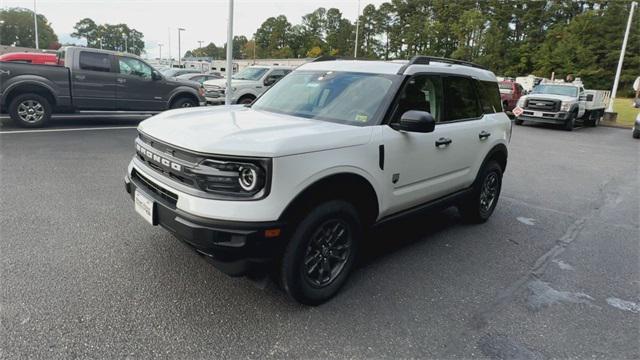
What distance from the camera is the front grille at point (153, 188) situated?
280 cm

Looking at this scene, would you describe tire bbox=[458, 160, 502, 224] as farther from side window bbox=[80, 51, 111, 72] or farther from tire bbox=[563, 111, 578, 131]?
tire bbox=[563, 111, 578, 131]

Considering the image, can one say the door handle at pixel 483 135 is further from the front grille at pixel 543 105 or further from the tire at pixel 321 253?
the front grille at pixel 543 105

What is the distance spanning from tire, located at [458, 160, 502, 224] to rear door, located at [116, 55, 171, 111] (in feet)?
29.8

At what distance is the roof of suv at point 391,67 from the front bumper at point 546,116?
1447cm

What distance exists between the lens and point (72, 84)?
9.60m

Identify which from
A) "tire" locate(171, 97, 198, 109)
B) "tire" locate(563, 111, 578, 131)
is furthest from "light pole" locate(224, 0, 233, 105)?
"tire" locate(563, 111, 578, 131)

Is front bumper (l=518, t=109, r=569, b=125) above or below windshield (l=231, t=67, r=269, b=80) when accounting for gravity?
below

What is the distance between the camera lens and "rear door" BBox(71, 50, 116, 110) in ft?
31.9

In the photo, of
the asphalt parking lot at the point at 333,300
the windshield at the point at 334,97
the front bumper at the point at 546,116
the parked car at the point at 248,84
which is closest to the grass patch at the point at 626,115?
the front bumper at the point at 546,116

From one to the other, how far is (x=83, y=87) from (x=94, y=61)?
73 centimetres

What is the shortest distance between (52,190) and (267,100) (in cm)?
315

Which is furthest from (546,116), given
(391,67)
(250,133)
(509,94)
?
(250,133)

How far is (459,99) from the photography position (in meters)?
4.38

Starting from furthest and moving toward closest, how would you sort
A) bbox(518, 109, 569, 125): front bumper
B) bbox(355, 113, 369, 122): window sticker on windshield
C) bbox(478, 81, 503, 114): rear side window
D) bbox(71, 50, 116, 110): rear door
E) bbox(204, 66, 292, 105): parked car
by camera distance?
bbox(518, 109, 569, 125): front bumper < bbox(204, 66, 292, 105): parked car < bbox(71, 50, 116, 110): rear door < bbox(478, 81, 503, 114): rear side window < bbox(355, 113, 369, 122): window sticker on windshield
